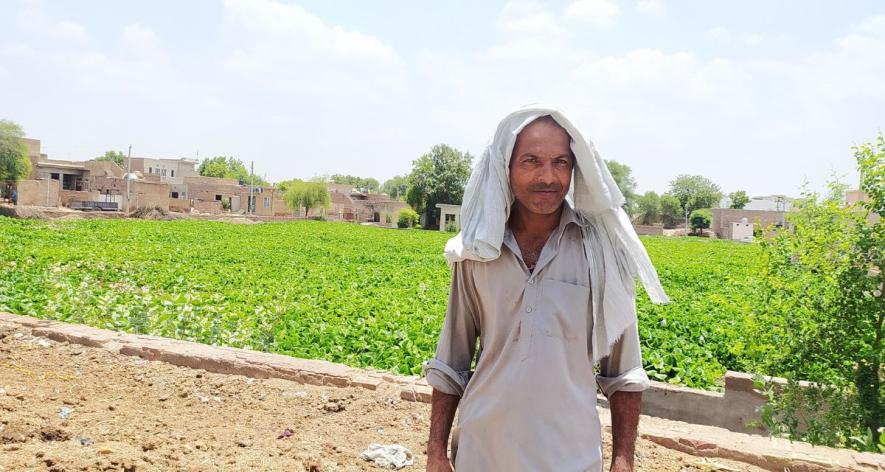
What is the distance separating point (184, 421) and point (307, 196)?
63.9 metres

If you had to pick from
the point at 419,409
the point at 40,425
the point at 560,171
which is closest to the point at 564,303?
the point at 560,171

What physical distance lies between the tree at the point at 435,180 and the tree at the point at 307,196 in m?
11.5

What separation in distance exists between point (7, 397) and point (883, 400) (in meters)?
5.81

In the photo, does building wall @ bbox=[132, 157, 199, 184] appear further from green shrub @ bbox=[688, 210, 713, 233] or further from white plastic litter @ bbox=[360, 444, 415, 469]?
white plastic litter @ bbox=[360, 444, 415, 469]

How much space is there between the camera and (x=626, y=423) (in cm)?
175

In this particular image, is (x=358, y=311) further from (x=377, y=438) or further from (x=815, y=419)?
(x=815, y=419)

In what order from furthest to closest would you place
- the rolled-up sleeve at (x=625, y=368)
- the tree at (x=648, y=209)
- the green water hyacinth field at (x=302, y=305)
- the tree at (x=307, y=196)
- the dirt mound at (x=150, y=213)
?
the tree at (x=648, y=209), the tree at (x=307, y=196), the dirt mound at (x=150, y=213), the green water hyacinth field at (x=302, y=305), the rolled-up sleeve at (x=625, y=368)

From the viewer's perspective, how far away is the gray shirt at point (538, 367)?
1.64 metres

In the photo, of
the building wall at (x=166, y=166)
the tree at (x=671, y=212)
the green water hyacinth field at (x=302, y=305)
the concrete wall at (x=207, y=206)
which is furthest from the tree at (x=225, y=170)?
the green water hyacinth field at (x=302, y=305)

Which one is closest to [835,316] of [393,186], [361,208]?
[361,208]

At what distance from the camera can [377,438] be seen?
3.78m

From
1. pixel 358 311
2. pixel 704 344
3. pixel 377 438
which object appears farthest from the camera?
pixel 358 311

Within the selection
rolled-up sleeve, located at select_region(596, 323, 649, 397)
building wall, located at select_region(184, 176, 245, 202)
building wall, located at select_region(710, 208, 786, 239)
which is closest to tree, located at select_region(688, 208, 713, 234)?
building wall, located at select_region(710, 208, 786, 239)

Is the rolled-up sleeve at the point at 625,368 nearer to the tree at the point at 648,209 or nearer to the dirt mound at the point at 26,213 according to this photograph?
the dirt mound at the point at 26,213
